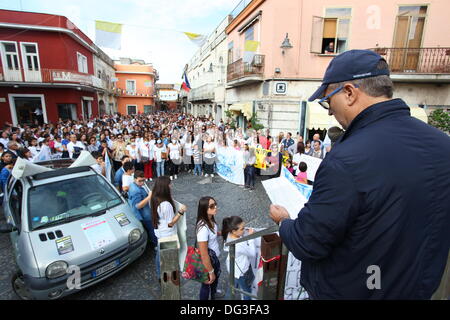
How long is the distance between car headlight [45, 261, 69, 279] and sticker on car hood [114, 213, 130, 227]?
964mm

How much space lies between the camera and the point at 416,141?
1.15 metres

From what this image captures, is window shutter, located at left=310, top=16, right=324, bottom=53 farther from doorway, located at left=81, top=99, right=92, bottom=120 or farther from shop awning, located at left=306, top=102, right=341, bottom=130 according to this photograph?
doorway, located at left=81, top=99, right=92, bottom=120

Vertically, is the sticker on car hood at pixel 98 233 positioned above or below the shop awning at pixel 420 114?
below

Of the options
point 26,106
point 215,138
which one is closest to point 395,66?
point 215,138

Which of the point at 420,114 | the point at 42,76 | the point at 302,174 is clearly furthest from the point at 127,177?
the point at 42,76

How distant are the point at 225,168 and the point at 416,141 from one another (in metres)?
8.25

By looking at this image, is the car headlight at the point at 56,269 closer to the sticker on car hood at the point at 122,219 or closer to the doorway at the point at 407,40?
the sticker on car hood at the point at 122,219

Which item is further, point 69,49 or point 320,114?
point 69,49

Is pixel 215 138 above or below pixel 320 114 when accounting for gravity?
below

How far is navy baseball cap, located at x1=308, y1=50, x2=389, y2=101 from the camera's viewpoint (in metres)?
1.25

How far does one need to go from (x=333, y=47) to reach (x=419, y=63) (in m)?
3.98

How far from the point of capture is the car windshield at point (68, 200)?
3791 mm

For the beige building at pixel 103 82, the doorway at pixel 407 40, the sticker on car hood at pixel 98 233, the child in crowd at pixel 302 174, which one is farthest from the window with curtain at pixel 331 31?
the beige building at pixel 103 82
